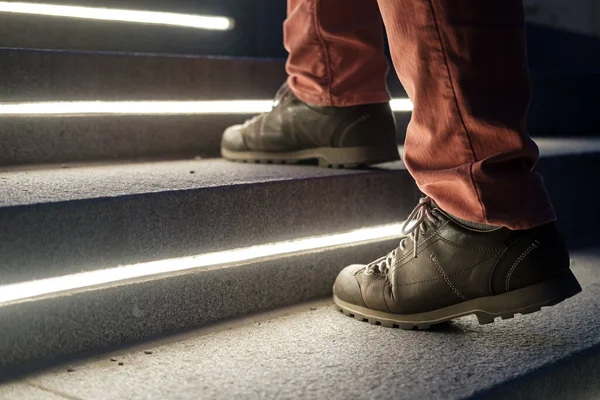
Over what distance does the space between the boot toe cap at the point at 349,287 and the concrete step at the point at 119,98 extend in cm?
70

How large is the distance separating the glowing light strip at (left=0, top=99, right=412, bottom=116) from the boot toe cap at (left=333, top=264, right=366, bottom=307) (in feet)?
2.46

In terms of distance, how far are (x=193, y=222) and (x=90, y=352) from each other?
28cm

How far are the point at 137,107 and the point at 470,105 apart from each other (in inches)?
40.4

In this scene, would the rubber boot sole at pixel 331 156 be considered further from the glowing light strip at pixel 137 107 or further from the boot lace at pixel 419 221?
the boot lace at pixel 419 221

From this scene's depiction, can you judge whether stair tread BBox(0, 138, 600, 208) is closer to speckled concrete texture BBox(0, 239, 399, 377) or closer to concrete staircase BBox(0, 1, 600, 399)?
concrete staircase BBox(0, 1, 600, 399)

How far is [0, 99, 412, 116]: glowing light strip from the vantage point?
163cm

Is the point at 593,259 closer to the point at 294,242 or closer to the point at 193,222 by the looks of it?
the point at 294,242

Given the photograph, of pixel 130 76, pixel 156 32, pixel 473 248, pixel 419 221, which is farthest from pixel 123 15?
pixel 473 248

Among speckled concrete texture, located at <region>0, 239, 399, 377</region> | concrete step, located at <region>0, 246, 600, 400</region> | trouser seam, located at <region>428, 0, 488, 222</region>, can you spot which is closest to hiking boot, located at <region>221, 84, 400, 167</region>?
speckled concrete texture, located at <region>0, 239, 399, 377</region>

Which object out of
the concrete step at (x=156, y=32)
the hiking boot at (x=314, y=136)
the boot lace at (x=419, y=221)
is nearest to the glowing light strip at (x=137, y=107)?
the hiking boot at (x=314, y=136)

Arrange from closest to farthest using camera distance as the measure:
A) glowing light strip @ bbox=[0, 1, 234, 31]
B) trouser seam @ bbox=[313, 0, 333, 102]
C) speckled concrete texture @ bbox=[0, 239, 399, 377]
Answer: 1. speckled concrete texture @ bbox=[0, 239, 399, 377]
2. trouser seam @ bbox=[313, 0, 333, 102]
3. glowing light strip @ bbox=[0, 1, 234, 31]

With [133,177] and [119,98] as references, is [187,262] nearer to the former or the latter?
[133,177]

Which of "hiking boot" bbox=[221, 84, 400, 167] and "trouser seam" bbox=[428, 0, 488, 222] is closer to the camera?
"trouser seam" bbox=[428, 0, 488, 222]

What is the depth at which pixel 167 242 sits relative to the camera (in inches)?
48.3
